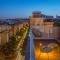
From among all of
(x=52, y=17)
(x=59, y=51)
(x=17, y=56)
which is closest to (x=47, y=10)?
(x=52, y=17)

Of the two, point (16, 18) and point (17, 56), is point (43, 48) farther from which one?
point (16, 18)

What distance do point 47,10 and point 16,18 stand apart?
467 millimetres

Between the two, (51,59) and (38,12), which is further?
(38,12)

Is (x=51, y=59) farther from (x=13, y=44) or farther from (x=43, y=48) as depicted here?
(x=13, y=44)

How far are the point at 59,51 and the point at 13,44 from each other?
733 mm

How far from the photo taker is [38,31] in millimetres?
2166

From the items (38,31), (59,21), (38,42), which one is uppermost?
(59,21)

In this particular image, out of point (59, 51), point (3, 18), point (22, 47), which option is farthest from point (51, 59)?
point (3, 18)

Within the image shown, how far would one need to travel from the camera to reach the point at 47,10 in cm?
208

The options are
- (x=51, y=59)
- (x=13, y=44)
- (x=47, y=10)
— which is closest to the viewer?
(x=51, y=59)

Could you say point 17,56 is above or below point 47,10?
below

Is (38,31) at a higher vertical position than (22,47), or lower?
higher

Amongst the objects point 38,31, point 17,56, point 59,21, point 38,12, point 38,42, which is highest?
point 38,12

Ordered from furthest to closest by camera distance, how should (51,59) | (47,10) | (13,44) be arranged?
(13,44)
(47,10)
(51,59)
